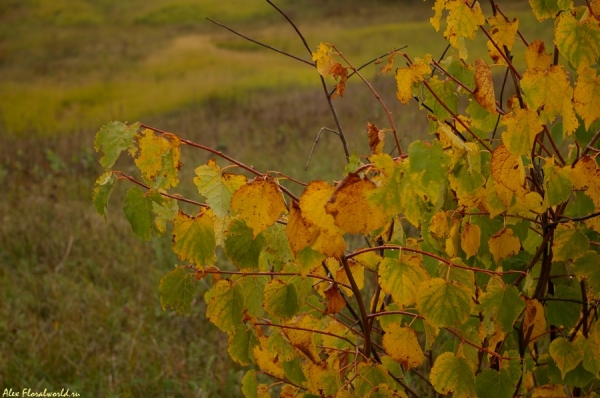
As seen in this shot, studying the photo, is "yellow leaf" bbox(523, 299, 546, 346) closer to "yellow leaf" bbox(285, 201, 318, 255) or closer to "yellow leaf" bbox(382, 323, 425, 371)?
"yellow leaf" bbox(382, 323, 425, 371)

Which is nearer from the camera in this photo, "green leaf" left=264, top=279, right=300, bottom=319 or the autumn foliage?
the autumn foliage

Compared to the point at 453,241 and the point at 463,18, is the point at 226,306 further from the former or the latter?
the point at 463,18

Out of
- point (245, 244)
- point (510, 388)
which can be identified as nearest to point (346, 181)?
point (245, 244)

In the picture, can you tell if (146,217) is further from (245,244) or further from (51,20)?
(51,20)

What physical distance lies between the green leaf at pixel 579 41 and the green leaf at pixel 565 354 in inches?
30.0

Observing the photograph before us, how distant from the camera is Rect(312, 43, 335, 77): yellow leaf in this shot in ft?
4.20

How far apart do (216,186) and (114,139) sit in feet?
0.71

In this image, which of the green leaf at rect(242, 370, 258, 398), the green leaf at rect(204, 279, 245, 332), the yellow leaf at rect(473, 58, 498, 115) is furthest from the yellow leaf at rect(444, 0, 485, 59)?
the green leaf at rect(242, 370, 258, 398)

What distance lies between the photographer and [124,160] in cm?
812

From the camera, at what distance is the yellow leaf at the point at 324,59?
50.4 inches

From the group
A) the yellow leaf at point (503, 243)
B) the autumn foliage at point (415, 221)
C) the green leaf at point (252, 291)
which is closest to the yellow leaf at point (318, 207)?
the autumn foliage at point (415, 221)

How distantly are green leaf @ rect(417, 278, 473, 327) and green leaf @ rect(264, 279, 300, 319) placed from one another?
0.28 metres

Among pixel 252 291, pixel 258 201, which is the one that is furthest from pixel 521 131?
pixel 252 291

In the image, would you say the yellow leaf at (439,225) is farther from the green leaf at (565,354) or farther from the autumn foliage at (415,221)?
the green leaf at (565,354)
